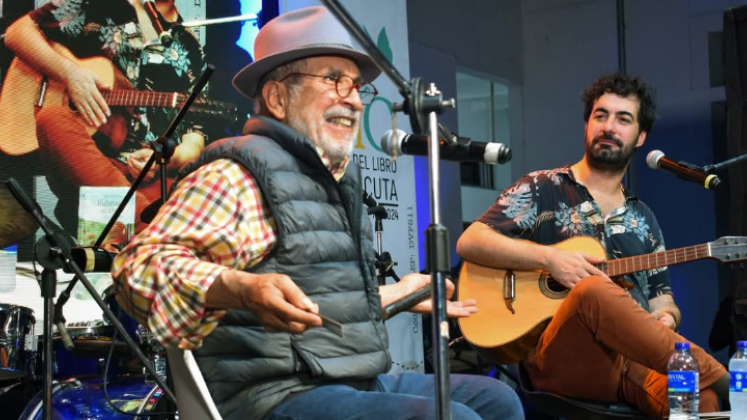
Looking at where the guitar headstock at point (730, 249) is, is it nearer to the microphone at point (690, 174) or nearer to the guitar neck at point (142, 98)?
the microphone at point (690, 174)

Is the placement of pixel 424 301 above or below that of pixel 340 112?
below

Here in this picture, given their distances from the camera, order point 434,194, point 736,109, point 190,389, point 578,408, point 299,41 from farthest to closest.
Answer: point 736,109, point 578,408, point 299,41, point 190,389, point 434,194

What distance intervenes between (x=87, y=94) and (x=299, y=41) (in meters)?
2.51

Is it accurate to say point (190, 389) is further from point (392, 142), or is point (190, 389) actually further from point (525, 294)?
point (525, 294)

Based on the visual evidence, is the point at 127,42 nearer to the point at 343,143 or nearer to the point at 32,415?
the point at 32,415

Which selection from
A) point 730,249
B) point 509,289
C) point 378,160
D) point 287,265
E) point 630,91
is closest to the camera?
point 287,265

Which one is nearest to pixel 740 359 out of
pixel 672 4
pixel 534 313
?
pixel 534 313

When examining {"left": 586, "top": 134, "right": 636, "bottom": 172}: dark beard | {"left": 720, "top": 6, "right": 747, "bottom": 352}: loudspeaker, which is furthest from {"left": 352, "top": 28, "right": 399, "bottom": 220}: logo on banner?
{"left": 720, "top": 6, "right": 747, "bottom": 352}: loudspeaker

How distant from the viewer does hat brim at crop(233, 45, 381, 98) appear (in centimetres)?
217

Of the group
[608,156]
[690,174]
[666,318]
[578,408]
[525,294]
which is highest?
[608,156]

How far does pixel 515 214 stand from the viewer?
12.2 ft

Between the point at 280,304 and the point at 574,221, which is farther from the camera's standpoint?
the point at 574,221

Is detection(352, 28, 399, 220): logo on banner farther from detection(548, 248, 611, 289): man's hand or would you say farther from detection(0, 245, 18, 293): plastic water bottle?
detection(0, 245, 18, 293): plastic water bottle

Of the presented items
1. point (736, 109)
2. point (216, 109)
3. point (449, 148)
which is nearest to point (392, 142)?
point (449, 148)
